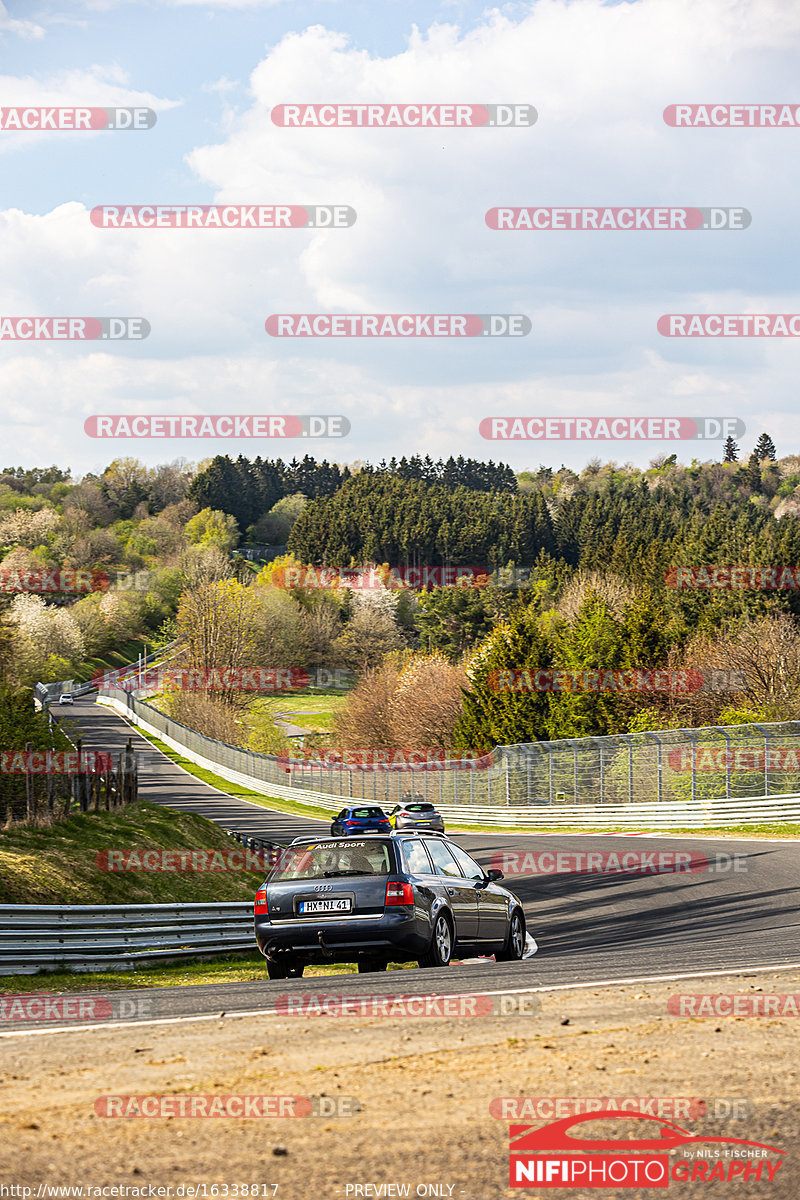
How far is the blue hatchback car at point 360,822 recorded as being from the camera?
31.7 m

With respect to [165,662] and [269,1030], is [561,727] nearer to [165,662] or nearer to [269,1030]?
[269,1030]

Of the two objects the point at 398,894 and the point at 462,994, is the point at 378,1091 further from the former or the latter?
the point at 398,894

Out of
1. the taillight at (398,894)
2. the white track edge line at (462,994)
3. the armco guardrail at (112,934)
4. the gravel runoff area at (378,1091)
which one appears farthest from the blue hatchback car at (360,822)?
the gravel runoff area at (378,1091)

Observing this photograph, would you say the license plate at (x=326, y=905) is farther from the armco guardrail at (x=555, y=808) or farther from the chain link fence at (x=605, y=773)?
the chain link fence at (x=605, y=773)

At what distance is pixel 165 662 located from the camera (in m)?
128

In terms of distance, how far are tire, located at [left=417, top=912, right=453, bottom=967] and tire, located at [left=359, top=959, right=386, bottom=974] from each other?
16.2 inches

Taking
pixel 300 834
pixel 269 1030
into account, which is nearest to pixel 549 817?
pixel 300 834

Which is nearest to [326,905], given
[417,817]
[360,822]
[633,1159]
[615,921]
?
[633,1159]

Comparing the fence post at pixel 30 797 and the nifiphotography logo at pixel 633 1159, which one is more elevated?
the nifiphotography logo at pixel 633 1159

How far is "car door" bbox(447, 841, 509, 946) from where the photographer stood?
12.8 metres

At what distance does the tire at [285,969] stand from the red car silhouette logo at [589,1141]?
667 centimetres

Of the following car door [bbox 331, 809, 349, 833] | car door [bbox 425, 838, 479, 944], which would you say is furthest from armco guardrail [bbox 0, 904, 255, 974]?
car door [bbox 331, 809, 349, 833]

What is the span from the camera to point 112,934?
1389 centimetres

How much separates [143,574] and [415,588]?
35.9 m
